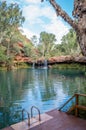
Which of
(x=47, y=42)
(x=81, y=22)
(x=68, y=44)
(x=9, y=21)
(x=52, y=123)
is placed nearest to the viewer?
(x=81, y=22)

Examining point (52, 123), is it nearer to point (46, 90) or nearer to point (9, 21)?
point (46, 90)

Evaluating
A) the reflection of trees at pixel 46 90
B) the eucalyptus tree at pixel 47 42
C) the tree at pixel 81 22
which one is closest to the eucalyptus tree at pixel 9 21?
the reflection of trees at pixel 46 90

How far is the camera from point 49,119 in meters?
7.73

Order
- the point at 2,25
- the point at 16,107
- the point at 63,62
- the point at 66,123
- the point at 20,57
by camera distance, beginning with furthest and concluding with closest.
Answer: the point at 20,57 → the point at 2,25 → the point at 16,107 → the point at 66,123 → the point at 63,62

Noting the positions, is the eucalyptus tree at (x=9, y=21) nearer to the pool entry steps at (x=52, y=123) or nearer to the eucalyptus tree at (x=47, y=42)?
the eucalyptus tree at (x=47, y=42)

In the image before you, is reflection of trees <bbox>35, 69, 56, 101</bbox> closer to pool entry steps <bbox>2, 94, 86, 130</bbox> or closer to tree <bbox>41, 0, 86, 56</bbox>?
pool entry steps <bbox>2, 94, 86, 130</bbox>

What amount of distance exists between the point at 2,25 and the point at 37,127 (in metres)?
32.1

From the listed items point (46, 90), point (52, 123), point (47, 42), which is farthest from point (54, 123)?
point (47, 42)

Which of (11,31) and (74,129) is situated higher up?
(11,31)

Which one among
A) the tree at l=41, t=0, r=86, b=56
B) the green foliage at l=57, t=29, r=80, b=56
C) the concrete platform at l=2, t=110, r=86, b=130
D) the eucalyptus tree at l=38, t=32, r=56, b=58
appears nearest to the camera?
the tree at l=41, t=0, r=86, b=56

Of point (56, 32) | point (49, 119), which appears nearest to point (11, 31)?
point (56, 32)

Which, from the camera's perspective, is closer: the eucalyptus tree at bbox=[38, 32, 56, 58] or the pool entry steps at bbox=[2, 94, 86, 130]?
the pool entry steps at bbox=[2, 94, 86, 130]

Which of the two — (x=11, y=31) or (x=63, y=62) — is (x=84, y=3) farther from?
(x=11, y=31)

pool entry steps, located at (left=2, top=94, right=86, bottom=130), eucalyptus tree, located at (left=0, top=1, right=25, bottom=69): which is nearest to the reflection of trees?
pool entry steps, located at (left=2, top=94, right=86, bottom=130)
